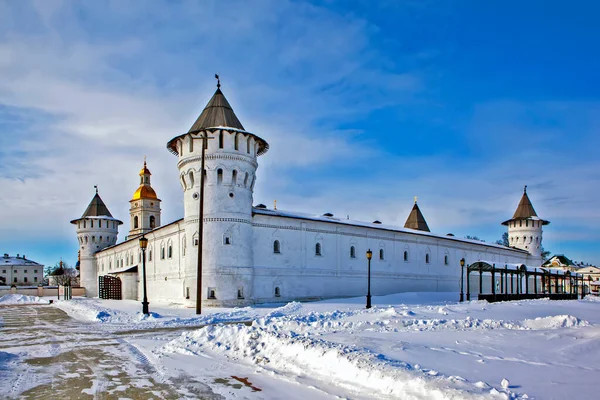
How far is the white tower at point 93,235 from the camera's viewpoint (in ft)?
202

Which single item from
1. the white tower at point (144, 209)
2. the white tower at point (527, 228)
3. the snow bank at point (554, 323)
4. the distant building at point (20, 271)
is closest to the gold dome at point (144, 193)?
the white tower at point (144, 209)

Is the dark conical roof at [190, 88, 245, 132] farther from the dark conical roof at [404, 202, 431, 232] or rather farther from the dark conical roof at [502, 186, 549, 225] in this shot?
the dark conical roof at [502, 186, 549, 225]

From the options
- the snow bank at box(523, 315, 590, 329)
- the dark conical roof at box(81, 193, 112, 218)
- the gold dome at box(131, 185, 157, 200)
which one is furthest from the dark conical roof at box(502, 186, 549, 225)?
the dark conical roof at box(81, 193, 112, 218)

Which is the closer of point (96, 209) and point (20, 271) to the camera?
point (96, 209)

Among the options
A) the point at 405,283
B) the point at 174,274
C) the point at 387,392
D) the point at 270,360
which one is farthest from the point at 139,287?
the point at 387,392

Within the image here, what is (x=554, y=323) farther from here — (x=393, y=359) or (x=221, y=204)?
(x=221, y=204)

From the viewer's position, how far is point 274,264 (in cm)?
3453

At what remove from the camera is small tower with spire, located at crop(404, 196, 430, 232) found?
64.8 m

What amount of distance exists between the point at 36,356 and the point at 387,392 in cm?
846

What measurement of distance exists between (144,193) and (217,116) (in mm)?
31478

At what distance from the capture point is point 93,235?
204 ft

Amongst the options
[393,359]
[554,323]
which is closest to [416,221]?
[554,323]

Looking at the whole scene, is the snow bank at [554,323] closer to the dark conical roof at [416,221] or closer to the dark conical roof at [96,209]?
the dark conical roof at [416,221]

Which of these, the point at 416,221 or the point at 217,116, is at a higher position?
the point at 217,116
